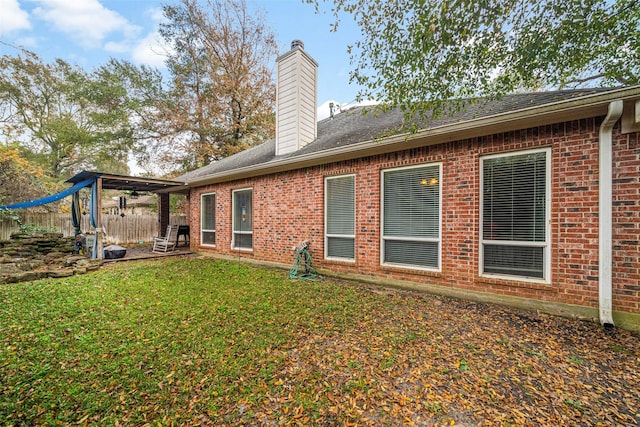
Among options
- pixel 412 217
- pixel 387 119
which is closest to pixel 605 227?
pixel 412 217

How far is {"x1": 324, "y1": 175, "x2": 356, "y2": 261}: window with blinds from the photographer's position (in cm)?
591

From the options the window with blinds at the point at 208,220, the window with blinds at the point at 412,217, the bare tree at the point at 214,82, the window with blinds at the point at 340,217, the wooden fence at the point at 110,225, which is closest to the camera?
the window with blinds at the point at 412,217

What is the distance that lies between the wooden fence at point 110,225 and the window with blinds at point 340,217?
10.6 m

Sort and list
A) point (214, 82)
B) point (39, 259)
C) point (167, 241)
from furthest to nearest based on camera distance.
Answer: point (214, 82), point (167, 241), point (39, 259)

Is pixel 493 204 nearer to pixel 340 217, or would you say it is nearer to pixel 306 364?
pixel 340 217

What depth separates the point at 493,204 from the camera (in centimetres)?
429

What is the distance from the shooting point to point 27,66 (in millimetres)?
15883

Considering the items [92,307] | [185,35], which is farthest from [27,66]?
[92,307]

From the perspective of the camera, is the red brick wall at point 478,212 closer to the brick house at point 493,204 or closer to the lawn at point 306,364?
the brick house at point 493,204

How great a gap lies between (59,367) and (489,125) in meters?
6.02

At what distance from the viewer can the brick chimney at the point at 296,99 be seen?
25.6 feet

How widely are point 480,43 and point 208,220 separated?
29.9 feet

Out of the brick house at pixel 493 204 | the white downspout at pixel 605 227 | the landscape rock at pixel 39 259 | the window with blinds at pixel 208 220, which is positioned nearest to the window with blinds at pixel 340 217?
the brick house at pixel 493 204

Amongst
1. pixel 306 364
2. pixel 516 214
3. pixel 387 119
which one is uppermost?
pixel 387 119
